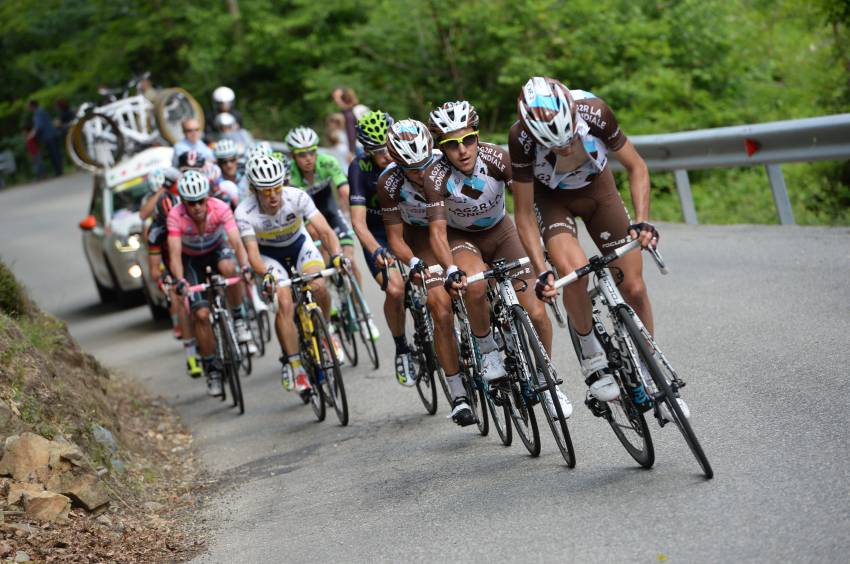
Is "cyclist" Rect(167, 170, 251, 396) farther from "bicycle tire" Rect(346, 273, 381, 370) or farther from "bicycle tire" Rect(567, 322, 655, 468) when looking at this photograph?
"bicycle tire" Rect(567, 322, 655, 468)

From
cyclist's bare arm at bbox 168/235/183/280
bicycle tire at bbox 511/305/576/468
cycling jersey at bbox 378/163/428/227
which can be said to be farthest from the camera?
cyclist's bare arm at bbox 168/235/183/280

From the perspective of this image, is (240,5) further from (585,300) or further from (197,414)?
(585,300)

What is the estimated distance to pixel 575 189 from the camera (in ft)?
25.2

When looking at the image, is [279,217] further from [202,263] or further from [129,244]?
[129,244]

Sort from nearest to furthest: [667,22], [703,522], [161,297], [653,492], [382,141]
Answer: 1. [703,522]
2. [653,492]
3. [382,141]
4. [161,297]
5. [667,22]

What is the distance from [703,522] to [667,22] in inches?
694

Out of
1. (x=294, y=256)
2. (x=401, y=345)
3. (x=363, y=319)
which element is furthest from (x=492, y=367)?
(x=363, y=319)

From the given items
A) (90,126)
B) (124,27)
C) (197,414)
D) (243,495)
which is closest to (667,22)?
(90,126)

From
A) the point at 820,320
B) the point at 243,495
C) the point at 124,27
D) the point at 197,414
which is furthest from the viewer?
the point at 124,27

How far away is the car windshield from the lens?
18.4 metres

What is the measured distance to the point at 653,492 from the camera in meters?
6.46

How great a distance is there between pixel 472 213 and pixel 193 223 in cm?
459

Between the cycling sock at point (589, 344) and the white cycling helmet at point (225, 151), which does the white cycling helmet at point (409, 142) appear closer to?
the cycling sock at point (589, 344)

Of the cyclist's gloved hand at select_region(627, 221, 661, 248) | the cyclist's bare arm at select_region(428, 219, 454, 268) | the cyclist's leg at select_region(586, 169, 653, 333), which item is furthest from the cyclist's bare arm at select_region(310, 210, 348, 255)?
the cyclist's gloved hand at select_region(627, 221, 661, 248)
